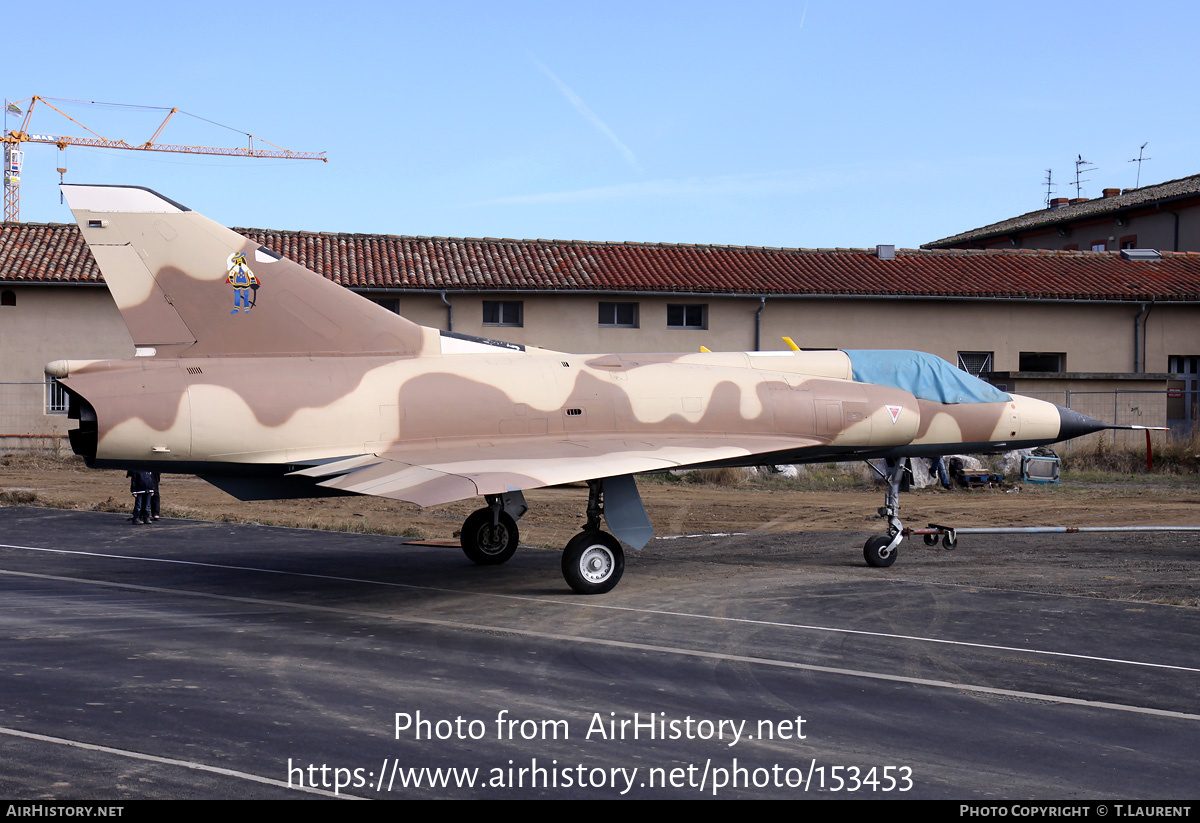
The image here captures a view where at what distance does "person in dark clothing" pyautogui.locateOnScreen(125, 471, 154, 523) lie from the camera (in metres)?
16.8

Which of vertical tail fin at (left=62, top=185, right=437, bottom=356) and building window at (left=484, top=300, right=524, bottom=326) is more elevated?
building window at (left=484, top=300, right=524, bottom=326)

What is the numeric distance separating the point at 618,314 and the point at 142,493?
19.4m

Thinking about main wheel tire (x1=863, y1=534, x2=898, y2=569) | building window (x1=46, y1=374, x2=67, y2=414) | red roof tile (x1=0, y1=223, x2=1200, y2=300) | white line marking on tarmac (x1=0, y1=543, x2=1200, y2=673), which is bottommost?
white line marking on tarmac (x1=0, y1=543, x2=1200, y2=673)

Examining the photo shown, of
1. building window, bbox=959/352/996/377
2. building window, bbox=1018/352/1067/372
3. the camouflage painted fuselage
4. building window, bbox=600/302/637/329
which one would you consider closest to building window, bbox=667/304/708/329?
building window, bbox=600/302/637/329

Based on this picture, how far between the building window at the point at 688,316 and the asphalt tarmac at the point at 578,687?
851 inches

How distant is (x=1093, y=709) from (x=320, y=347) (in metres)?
8.38

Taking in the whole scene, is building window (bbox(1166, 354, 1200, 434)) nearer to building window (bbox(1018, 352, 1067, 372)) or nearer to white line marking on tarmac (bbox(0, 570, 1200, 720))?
building window (bbox(1018, 352, 1067, 372))

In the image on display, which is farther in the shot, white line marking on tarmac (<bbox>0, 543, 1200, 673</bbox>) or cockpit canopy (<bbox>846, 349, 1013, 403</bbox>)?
cockpit canopy (<bbox>846, 349, 1013, 403</bbox>)

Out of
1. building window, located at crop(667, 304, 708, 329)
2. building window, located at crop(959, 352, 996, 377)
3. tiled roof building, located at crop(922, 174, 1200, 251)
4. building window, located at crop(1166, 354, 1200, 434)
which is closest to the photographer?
building window, located at crop(667, 304, 708, 329)

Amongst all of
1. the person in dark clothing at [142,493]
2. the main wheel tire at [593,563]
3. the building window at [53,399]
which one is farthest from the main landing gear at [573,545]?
the building window at [53,399]

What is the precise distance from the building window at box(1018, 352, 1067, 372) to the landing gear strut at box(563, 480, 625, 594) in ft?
90.6

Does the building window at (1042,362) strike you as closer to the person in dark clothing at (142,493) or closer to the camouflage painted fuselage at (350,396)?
the camouflage painted fuselage at (350,396)

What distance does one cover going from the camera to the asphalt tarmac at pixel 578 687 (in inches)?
222

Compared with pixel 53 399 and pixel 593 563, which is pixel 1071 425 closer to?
pixel 593 563
